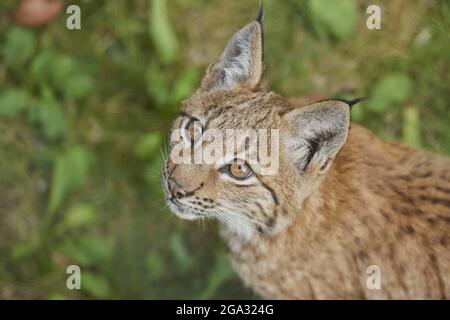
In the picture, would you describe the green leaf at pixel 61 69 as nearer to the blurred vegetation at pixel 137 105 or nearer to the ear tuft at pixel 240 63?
the blurred vegetation at pixel 137 105

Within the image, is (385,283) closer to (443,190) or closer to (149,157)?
(443,190)

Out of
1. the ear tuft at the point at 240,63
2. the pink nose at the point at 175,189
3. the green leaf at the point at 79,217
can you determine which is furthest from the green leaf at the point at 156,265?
the ear tuft at the point at 240,63

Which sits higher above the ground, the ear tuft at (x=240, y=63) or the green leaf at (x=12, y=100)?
the green leaf at (x=12, y=100)

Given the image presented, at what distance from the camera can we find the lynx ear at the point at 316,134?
3.52 m

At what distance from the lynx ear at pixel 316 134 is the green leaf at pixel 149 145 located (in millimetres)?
1995

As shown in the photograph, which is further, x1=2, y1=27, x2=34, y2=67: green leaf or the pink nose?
x1=2, y1=27, x2=34, y2=67: green leaf

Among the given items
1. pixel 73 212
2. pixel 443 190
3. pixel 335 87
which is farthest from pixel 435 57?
pixel 73 212

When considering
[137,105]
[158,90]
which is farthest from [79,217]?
[158,90]

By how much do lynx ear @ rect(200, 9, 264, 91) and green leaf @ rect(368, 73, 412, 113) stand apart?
200 centimetres

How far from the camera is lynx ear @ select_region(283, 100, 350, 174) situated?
139 inches

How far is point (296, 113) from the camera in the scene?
372 cm

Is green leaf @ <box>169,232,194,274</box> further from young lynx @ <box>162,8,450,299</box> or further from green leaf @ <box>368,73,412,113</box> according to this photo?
green leaf @ <box>368,73,412,113</box>

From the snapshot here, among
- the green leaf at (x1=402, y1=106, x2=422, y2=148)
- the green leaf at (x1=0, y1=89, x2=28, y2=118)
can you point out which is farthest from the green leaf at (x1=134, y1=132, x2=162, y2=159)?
the green leaf at (x1=402, y1=106, x2=422, y2=148)

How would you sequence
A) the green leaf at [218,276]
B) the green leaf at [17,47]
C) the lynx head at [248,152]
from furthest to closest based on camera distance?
the green leaf at [17,47] < the green leaf at [218,276] < the lynx head at [248,152]
